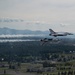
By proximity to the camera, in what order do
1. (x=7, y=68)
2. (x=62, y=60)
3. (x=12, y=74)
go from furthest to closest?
(x=62, y=60)
(x=7, y=68)
(x=12, y=74)

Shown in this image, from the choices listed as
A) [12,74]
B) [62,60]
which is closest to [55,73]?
A: [12,74]

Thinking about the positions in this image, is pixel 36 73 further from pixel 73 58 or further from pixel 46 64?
pixel 73 58

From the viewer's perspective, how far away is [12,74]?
24.5 metres

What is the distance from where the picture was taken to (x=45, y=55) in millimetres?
38844

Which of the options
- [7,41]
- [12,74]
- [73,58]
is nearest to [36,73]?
[12,74]

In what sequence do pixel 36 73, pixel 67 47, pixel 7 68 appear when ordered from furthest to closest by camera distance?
pixel 67 47 → pixel 7 68 → pixel 36 73

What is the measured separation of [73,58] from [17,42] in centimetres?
1815

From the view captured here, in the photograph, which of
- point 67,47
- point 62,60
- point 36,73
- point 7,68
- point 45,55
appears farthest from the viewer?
point 67,47

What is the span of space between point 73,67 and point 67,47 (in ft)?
63.6

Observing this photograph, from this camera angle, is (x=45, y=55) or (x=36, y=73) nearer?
(x=36, y=73)

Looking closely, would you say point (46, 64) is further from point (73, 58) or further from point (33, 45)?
point (33, 45)

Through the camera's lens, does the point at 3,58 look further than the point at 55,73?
Yes

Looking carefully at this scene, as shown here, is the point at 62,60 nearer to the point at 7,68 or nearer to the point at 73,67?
the point at 73,67

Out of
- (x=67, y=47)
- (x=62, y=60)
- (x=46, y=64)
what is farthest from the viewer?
(x=67, y=47)
